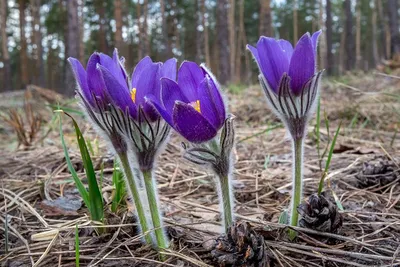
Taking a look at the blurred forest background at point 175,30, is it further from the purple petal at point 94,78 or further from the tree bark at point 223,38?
the purple petal at point 94,78

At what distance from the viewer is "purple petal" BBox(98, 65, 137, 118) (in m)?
0.90

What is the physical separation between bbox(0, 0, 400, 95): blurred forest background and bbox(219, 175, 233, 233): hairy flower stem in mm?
8658

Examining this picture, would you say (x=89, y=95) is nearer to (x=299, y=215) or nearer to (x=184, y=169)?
(x=299, y=215)

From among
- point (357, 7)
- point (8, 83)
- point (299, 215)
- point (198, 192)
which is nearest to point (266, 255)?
point (299, 215)

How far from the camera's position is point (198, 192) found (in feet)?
5.77

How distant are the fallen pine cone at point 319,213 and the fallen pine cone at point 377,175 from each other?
0.63 metres

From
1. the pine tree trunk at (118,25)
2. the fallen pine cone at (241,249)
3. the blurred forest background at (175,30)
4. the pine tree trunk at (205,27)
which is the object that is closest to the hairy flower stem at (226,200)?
the fallen pine cone at (241,249)

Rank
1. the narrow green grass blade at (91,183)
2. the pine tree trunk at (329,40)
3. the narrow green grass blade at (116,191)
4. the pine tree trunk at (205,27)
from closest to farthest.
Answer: the narrow green grass blade at (91,183) < the narrow green grass blade at (116,191) < the pine tree trunk at (329,40) < the pine tree trunk at (205,27)

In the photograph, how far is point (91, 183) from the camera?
3.71 ft

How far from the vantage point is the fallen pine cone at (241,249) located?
941 millimetres

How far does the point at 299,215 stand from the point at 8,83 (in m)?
19.3

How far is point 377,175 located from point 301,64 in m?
0.91

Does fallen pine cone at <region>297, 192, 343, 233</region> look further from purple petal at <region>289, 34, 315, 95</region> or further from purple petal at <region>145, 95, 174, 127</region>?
purple petal at <region>145, 95, 174, 127</region>

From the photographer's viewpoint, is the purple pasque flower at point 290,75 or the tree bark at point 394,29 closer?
the purple pasque flower at point 290,75
